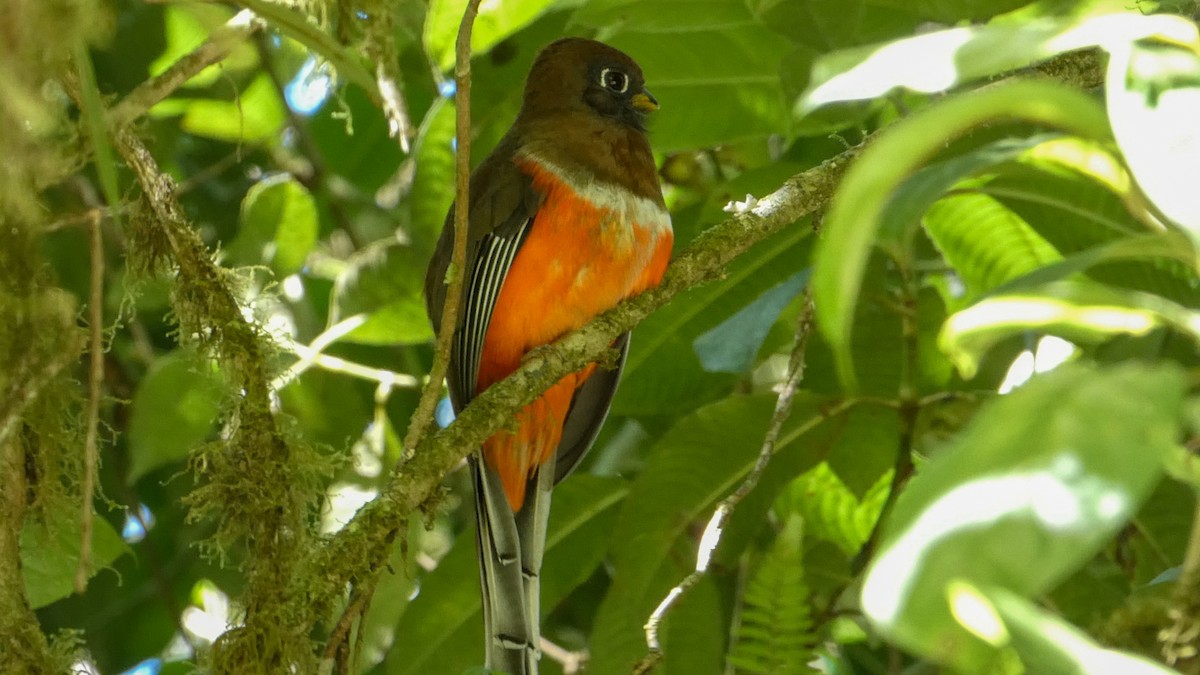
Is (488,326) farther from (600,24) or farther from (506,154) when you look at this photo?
(600,24)

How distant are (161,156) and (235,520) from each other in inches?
79.5

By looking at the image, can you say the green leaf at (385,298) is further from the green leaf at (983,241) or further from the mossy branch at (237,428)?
the green leaf at (983,241)

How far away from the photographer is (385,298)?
345 centimetres

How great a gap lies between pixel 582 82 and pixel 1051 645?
11.1 feet

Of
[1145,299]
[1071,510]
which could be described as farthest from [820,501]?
[1071,510]

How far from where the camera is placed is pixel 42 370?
2041mm

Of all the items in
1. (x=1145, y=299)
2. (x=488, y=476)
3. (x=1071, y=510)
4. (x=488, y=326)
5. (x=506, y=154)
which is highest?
(x=506, y=154)

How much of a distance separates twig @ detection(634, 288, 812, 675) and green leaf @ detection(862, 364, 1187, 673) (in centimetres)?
119

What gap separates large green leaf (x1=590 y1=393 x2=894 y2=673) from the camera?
9.55 feet

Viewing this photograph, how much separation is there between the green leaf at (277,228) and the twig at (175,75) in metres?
0.72

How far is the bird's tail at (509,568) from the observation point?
3016 millimetres

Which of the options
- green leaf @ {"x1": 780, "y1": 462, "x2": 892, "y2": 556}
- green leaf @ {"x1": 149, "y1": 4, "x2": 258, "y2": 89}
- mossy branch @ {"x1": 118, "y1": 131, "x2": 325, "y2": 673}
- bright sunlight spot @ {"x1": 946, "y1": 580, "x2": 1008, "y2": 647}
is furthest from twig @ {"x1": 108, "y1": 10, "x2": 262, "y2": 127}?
bright sunlight spot @ {"x1": 946, "y1": 580, "x2": 1008, "y2": 647}

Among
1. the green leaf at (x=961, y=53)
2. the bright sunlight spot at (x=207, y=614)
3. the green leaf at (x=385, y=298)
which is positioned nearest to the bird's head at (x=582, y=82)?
the green leaf at (x=385, y=298)

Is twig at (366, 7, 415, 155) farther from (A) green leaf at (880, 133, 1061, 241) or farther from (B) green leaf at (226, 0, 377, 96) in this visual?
(A) green leaf at (880, 133, 1061, 241)
